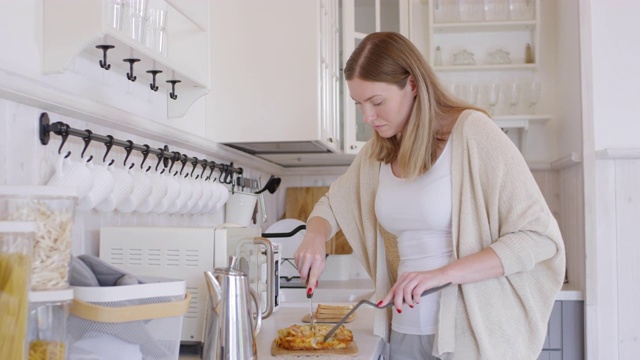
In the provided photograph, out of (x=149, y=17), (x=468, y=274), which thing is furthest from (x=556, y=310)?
(x=149, y=17)

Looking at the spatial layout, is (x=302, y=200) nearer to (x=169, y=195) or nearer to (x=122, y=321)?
(x=169, y=195)

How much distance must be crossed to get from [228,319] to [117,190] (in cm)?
49

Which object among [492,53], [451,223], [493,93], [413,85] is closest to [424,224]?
[451,223]

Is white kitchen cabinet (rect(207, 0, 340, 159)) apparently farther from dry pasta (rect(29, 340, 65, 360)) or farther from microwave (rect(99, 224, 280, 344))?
dry pasta (rect(29, 340, 65, 360))

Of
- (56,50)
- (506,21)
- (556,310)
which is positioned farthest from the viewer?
(506,21)

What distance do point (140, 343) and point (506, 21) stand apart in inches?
113

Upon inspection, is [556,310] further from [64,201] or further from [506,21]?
[64,201]

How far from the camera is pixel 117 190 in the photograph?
174cm

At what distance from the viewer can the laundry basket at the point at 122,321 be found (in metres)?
1.17

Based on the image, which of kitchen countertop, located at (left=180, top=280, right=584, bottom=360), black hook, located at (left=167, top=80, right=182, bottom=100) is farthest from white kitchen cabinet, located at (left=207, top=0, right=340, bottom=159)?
kitchen countertop, located at (left=180, top=280, right=584, bottom=360)

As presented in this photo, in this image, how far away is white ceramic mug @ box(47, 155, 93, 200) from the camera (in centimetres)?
152

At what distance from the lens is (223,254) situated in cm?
172

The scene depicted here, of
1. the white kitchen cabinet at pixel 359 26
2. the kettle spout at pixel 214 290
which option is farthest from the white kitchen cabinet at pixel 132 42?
the white kitchen cabinet at pixel 359 26

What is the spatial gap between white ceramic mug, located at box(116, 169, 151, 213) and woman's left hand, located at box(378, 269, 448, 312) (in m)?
0.65
